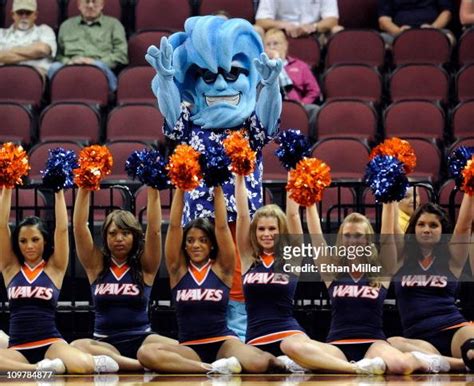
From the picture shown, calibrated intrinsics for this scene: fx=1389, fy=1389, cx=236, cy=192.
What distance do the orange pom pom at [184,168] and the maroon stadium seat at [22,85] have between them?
12.3 ft

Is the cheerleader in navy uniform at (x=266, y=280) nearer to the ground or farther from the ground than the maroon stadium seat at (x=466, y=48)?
nearer to the ground

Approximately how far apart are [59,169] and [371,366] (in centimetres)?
189

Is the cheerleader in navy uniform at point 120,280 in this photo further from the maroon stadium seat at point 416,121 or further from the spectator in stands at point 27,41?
the spectator in stands at point 27,41

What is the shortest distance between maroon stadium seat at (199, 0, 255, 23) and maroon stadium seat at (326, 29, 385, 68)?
38.5 inches

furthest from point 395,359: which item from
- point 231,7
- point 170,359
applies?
point 231,7

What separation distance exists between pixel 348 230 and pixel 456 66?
381cm

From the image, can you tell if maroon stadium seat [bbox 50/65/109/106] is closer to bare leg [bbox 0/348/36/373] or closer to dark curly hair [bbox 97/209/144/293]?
dark curly hair [bbox 97/209/144/293]

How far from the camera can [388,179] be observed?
22.9ft

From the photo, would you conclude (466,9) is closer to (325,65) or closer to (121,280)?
(325,65)

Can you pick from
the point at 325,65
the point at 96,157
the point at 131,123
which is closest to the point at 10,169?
the point at 96,157

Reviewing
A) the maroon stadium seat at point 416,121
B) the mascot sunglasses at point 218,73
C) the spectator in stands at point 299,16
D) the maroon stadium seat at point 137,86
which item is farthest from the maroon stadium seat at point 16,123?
the mascot sunglasses at point 218,73

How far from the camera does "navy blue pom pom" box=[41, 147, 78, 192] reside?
7203mm

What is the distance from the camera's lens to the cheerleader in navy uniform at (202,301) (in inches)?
280

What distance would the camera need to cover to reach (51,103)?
10492 millimetres
